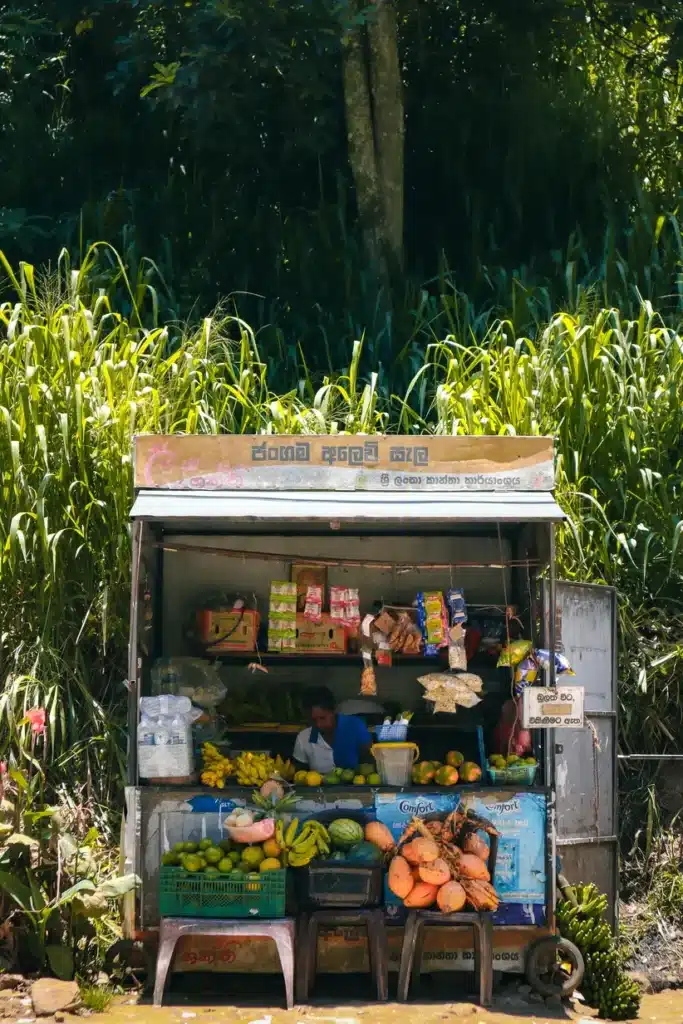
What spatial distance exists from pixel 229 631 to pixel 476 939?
7.88 ft

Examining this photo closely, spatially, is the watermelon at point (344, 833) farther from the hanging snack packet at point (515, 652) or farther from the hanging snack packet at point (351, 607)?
the hanging snack packet at point (351, 607)

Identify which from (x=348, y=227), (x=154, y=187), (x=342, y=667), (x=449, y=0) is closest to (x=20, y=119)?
(x=154, y=187)

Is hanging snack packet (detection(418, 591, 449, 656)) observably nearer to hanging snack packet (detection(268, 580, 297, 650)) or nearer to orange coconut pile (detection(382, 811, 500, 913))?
hanging snack packet (detection(268, 580, 297, 650))

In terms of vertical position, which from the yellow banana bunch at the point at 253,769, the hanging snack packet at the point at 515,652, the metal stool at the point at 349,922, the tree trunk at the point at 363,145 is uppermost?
the tree trunk at the point at 363,145

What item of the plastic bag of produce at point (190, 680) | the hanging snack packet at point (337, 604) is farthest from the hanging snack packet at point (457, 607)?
the plastic bag of produce at point (190, 680)

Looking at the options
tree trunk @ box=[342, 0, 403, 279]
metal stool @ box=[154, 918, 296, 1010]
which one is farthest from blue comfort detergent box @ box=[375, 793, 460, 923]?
tree trunk @ box=[342, 0, 403, 279]

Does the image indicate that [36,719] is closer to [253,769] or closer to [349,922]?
[253,769]

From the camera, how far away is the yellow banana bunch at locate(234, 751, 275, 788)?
6922mm

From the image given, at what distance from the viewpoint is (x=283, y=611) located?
25.6 ft

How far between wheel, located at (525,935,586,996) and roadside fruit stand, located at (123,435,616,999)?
78mm

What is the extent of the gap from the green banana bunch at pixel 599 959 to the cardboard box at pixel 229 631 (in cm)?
241

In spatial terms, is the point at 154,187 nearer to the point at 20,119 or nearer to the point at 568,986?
the point at 20,119

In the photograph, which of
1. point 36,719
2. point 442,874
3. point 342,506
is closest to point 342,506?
point 342,506

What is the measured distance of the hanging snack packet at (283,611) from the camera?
779 cm
